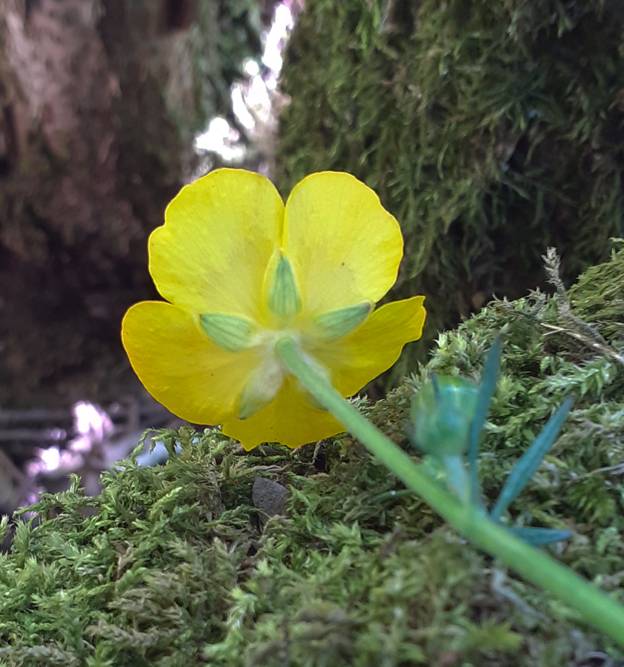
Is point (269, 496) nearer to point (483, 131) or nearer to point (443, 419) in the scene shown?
point (443, 419)

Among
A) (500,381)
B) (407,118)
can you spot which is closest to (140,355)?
(500,381)

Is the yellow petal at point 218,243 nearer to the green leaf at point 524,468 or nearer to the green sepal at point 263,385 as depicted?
the green sepal at point 263,385

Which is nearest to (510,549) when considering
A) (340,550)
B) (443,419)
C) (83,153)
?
(443,419)

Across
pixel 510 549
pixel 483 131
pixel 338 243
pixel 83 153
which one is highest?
pixel 83 153

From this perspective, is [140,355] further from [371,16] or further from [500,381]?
[371,16]

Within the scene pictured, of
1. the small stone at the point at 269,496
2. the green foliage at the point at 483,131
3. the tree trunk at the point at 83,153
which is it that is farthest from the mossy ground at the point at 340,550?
the tree trunk at the point at 83,153

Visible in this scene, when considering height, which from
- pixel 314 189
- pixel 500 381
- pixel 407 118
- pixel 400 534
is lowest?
pixel 400 534
